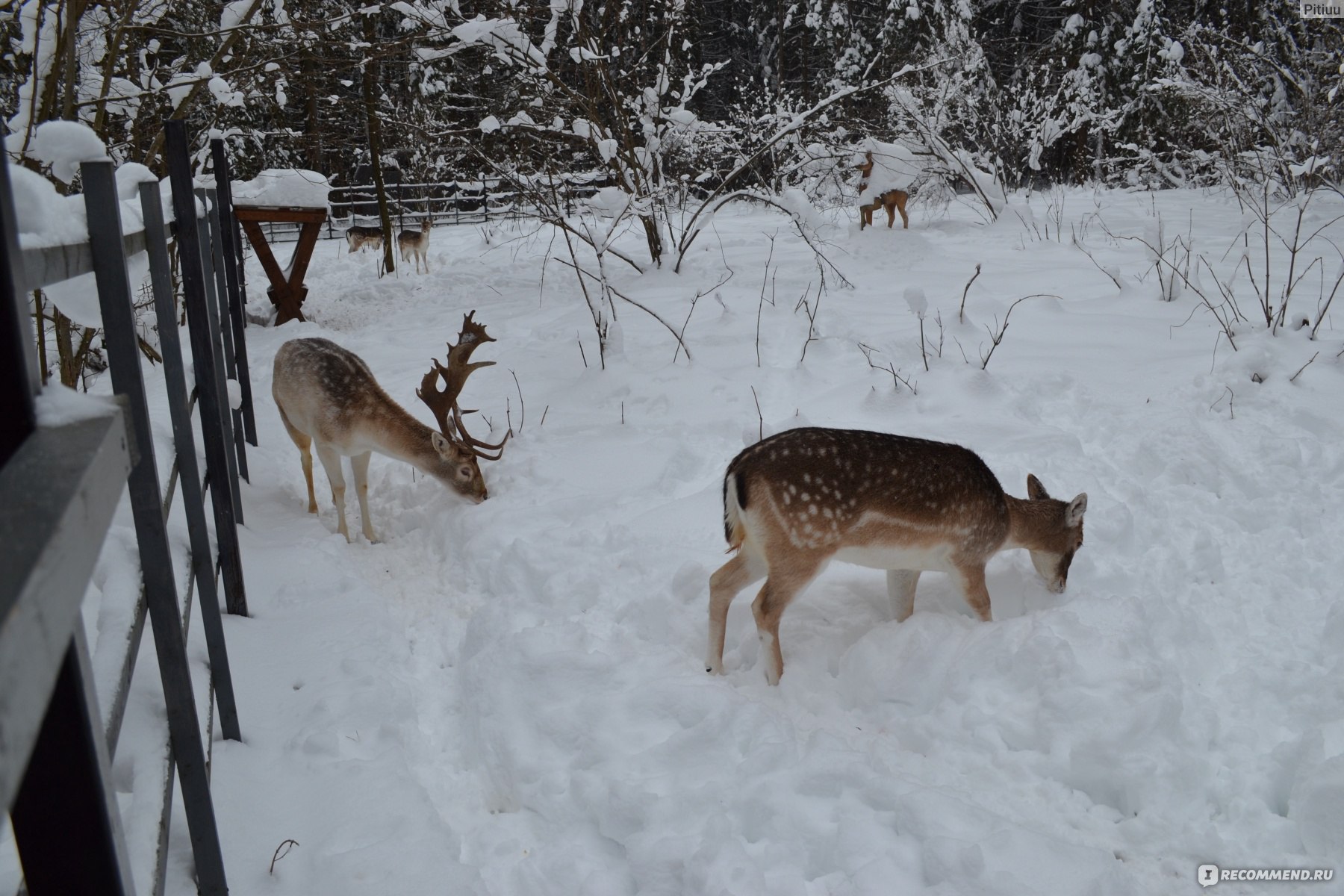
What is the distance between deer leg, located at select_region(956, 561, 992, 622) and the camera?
4359 mm

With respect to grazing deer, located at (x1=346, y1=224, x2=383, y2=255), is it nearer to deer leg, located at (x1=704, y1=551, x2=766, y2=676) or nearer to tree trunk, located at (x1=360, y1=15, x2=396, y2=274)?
tree trunk, located at (x1=360, y1=15, x2=396, y2=274)

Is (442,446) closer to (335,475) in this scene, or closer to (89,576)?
(335,475)

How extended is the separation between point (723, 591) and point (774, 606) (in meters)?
0.28

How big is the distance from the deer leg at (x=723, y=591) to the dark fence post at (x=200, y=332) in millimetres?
2156

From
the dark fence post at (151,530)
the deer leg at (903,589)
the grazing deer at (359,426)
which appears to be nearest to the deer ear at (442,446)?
the grazing deer at (359,426)

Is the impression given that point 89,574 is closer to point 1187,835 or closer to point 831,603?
point 1187,835

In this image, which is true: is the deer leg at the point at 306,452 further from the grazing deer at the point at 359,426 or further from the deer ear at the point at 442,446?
the deer ear at the point at 442,446

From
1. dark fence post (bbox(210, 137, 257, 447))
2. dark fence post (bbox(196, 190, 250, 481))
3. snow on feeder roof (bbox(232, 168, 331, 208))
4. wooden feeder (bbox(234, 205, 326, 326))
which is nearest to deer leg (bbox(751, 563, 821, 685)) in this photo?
dark fence post (bbox(196, 190, 250, 481))

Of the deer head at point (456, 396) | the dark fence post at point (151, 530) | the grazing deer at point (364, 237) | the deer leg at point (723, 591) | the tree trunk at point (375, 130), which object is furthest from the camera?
the grazing deer at point (364, 237)

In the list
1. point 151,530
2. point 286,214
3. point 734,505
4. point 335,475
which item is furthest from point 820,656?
point 286,214

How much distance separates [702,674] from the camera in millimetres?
3982

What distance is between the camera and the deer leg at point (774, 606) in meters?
4.05

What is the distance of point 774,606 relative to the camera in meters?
4.05

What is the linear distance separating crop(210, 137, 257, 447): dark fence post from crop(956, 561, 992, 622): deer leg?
528cm
